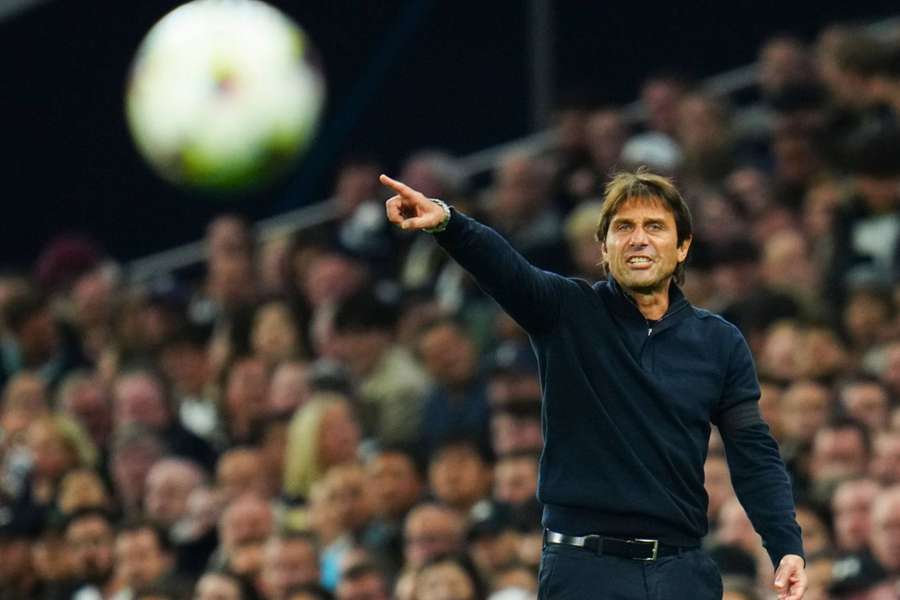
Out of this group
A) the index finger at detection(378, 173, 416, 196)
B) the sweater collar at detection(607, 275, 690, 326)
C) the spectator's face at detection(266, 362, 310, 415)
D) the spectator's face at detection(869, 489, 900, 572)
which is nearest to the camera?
the index finger at detection(378, 173, 416, 196)

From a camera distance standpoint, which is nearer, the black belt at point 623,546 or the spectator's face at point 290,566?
the black belt at point 623,546

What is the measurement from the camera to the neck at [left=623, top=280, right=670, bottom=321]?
5.32 m

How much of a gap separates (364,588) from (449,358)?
1.66 metres

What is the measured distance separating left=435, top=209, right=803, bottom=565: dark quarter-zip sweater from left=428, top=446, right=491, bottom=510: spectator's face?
3557 mm

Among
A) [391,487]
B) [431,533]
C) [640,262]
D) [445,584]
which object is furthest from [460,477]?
[640,262]

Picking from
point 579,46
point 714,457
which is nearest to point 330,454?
point 714,457

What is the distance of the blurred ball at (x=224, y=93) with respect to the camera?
8.83 meters

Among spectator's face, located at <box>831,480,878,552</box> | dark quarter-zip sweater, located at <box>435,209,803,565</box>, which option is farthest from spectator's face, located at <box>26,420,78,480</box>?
dark quarter-zip sweater, located at <box>435,209,803,565</box>

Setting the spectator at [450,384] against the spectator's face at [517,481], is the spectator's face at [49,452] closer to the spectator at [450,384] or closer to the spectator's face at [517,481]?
the spectator at [450,384]

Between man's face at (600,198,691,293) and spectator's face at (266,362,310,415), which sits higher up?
spectator's face at (266,362,310,415)

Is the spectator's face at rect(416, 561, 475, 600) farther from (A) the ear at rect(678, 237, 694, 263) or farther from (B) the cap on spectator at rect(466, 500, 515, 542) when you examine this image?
(A) the ear at rect(678, 237, 694, 263)

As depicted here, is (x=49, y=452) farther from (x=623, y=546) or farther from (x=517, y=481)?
(x=623, y=546)

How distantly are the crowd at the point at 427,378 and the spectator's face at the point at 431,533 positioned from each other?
0.01m

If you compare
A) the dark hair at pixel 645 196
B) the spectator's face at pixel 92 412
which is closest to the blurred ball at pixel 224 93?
the spectator's face at pixel 92 412
